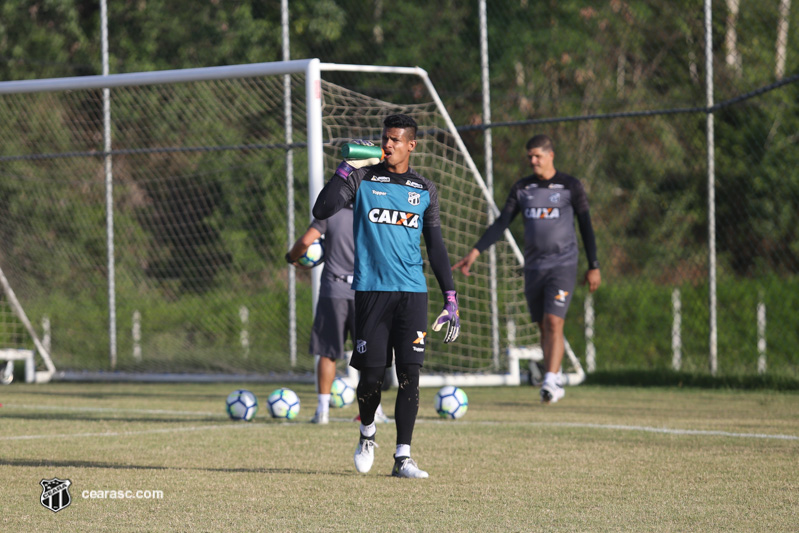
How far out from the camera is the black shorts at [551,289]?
360 inches

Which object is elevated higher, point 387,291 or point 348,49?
point 348,49

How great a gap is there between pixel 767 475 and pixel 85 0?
20396 mm

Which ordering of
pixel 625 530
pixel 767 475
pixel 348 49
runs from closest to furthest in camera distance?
1. pixel 625 530
2. pixel 767 475
3. pixel 348 49

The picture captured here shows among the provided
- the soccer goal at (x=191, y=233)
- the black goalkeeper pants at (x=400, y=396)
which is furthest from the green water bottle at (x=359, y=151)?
the soccer goal at (x=191, y=233)

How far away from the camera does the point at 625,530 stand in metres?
4.08

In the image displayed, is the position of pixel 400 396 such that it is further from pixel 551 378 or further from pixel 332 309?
pixel 551 378

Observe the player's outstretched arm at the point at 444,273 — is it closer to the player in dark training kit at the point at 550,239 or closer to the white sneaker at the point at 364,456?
the white sneaker at the point at 364,456

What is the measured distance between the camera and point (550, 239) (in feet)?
30.2

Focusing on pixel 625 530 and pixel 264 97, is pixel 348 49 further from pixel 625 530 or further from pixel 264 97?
pixel 625 530

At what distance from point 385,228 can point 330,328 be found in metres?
2.43

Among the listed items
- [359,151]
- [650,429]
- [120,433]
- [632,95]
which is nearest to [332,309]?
[120,433]

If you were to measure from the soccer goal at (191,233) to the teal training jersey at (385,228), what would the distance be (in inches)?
232

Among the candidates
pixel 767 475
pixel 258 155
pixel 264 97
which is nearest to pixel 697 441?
pixel 767 475

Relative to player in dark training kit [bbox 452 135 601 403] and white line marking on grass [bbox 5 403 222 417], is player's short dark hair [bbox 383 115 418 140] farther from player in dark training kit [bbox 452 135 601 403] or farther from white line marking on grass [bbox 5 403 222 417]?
white line marking on grass [bbox 5 403 222 417]
